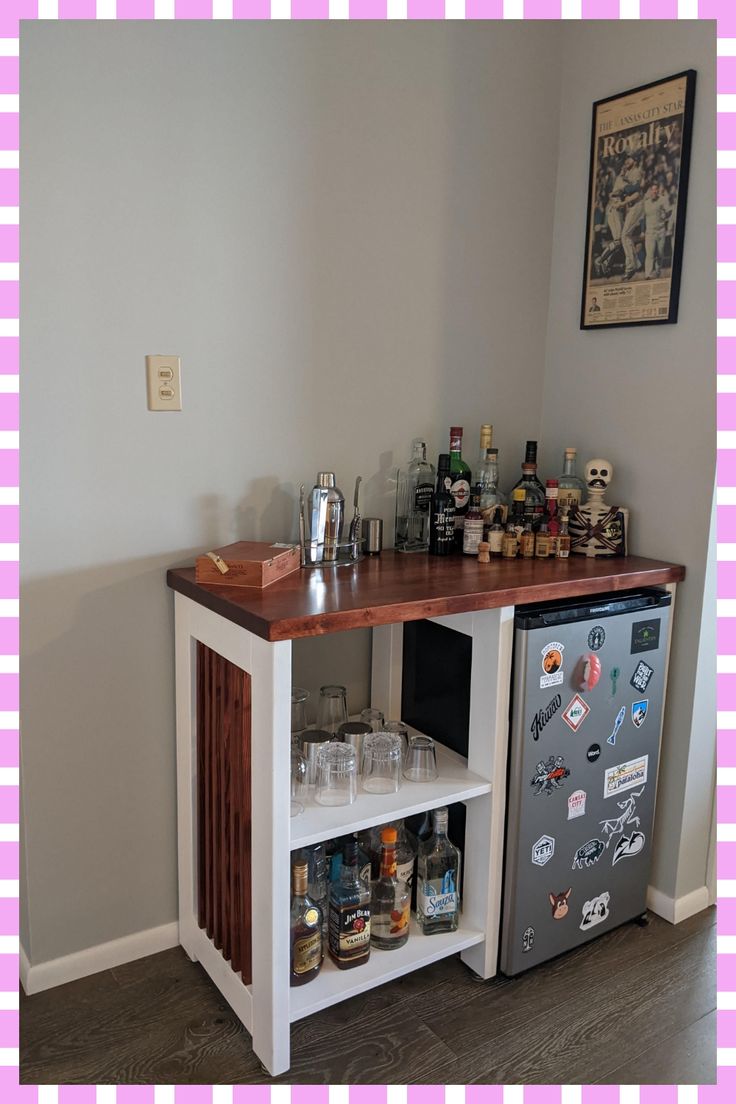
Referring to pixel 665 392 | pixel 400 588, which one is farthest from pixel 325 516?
pixel 665 392

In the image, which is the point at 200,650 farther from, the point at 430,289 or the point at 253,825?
the point at 430,289

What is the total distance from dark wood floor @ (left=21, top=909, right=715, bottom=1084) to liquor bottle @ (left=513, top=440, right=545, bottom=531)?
1.06 meters

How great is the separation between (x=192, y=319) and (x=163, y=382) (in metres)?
0.15

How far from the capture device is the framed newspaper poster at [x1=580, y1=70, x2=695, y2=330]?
6.52 ft

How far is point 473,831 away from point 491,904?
0.16 meters

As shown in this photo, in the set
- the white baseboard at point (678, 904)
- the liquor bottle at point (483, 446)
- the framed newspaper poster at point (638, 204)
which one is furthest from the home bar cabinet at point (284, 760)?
the framed newspaper poster at point (638, 204)

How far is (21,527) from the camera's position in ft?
5.41

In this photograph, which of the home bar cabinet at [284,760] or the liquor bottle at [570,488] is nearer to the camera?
the home bar cabinet at [284,760]

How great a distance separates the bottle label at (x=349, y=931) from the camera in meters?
1.69

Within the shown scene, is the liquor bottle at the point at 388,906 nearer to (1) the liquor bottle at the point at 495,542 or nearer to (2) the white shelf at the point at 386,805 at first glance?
(2) the white shelf at the point at 386,805

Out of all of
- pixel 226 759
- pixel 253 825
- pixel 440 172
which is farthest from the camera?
pixel 440 172

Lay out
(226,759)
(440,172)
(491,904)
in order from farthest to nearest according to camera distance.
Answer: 1. (440,172)
2. (491,904)
3. (226,759)

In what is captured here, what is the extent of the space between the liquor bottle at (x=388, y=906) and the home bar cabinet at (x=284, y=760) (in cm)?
4

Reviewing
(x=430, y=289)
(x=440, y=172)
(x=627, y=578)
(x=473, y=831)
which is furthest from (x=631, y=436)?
(x=473, y=831)
